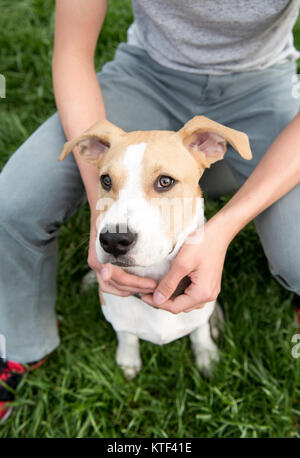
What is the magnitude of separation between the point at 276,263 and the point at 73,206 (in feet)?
3.77

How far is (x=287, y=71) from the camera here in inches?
94.3

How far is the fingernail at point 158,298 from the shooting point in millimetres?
1861

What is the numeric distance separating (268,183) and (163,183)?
535 mm

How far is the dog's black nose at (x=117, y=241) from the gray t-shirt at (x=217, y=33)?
1192 mm

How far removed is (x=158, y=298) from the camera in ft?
6.14

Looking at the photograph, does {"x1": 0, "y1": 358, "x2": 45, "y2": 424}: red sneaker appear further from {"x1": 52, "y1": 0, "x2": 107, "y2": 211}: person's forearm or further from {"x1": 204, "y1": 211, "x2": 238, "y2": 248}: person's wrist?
{"x1": 204, "y1": 211, "x2": 238, "y2": 248}: person's wrist

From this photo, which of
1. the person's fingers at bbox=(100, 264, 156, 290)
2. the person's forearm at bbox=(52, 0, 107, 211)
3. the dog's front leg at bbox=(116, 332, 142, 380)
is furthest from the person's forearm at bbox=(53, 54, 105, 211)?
the dog's front leg at bbox=(116, 332, 142, 380)

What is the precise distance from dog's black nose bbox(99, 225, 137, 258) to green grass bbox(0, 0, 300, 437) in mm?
1287

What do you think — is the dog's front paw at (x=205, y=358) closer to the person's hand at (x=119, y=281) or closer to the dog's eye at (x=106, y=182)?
the person's hand at (x=119, y=281)

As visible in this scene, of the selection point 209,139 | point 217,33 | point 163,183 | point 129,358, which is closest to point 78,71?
point 217,33

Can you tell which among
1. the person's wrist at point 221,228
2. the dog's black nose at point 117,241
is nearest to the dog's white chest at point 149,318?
the person's wrist at point 221,228

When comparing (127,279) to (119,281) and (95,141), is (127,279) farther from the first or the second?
(95,141)

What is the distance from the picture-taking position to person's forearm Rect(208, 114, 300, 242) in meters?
1.91

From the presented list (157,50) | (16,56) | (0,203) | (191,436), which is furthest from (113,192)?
(16,56)
